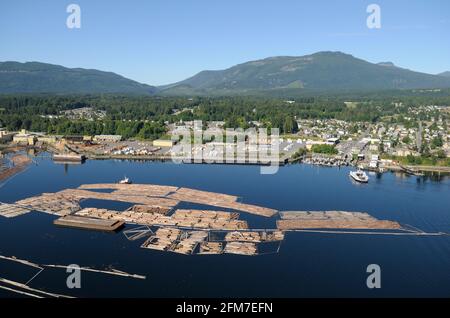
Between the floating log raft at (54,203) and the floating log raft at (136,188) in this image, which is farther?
the floating log raft at (136,188)

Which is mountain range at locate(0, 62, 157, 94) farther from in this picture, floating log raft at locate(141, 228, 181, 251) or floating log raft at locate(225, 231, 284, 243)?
floating log raft at locate(225, 231, 284, 243)

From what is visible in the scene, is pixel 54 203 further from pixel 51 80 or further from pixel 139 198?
pixel 51 80

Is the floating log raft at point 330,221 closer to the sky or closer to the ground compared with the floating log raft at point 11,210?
closer to the ground

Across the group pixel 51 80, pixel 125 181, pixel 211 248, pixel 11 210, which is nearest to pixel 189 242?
pixel 211 248

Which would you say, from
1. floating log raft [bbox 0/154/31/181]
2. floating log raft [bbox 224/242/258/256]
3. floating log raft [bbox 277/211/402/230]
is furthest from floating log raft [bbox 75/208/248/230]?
floating log raft [bbox 0/154/31/181]

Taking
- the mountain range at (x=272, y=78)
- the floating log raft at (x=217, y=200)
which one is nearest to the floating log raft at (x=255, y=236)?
the floating log raft at (x=217, y=200)

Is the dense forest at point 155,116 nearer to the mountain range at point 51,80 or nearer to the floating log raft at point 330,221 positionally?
the floating log raft at point 330,221
